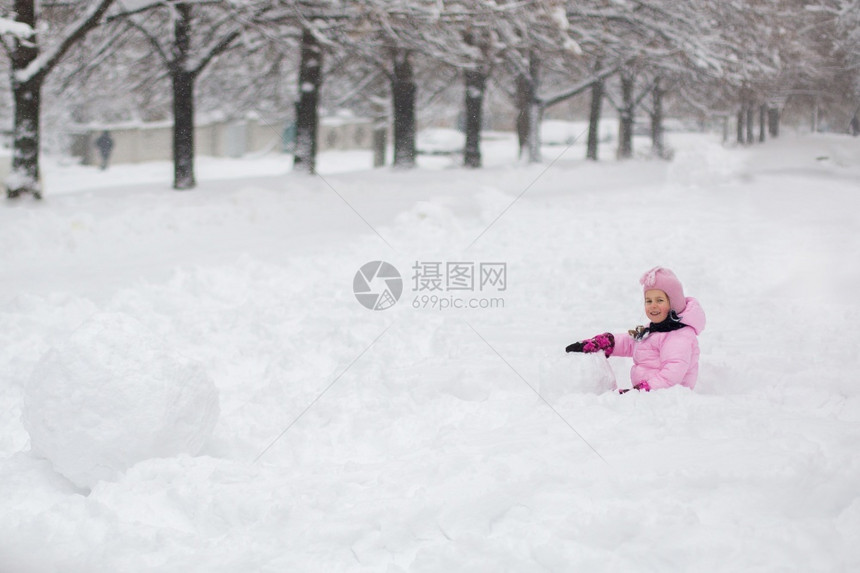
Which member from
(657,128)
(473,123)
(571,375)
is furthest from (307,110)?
(657,128)

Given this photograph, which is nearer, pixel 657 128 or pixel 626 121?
pixel 626 121

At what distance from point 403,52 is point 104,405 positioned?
12743 millimetres

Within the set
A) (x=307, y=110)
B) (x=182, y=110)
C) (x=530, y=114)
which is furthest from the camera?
(x=530, y=114)

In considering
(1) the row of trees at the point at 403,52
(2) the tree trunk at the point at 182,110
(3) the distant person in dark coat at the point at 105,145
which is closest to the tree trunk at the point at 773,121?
(1) the row of trees at the point at 403,52

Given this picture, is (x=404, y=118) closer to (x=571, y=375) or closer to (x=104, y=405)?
(x=571, y=375)

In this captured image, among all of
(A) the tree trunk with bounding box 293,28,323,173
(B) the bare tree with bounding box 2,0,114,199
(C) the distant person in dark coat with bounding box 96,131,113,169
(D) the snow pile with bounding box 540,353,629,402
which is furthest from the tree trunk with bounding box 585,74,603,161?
(D) the snow pile with bounding box 540,353,629,402

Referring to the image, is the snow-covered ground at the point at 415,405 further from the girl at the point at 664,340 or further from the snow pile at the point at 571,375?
the girl at the point at 664,340

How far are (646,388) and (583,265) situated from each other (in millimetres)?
4369

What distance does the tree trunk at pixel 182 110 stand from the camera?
13447 mm

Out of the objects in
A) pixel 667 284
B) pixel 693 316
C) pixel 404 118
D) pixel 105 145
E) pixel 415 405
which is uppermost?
pixel 404 118

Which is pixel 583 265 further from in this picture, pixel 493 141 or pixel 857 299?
pixel 493 141

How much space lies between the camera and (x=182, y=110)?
13711 mm

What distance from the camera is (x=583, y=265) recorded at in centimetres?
868

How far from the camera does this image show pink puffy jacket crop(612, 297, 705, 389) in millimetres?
4445
